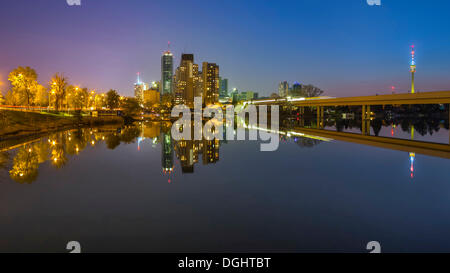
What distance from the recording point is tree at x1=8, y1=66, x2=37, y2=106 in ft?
223

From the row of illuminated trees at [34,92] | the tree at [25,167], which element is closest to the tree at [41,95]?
the row of illuminated trees at [34,92]

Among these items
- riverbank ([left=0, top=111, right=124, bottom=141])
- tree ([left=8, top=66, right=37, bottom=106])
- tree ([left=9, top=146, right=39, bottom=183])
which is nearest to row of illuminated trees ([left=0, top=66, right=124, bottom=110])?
tree ([left=8, top=66, right=37, bottom=106])

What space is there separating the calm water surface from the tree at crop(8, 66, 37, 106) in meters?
59.7

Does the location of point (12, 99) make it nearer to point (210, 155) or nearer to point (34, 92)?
point (34, 92)

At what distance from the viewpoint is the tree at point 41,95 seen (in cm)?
8097

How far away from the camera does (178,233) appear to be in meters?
8.03

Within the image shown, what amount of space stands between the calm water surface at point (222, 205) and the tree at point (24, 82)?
5973 cm

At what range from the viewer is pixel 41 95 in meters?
86.6

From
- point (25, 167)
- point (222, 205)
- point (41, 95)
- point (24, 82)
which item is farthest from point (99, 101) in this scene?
point (222, 205)

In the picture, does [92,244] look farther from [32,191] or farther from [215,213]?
[32,191]

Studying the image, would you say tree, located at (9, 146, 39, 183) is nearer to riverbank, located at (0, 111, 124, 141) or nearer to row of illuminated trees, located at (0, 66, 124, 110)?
riverbank, located at (0, 111, 124, 141)
